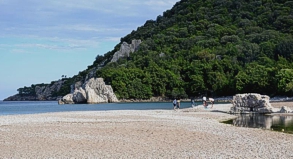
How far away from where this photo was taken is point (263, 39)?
144250 mm

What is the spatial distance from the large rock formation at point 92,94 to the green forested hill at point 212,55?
8.88 metres

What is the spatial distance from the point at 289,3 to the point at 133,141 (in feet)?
534

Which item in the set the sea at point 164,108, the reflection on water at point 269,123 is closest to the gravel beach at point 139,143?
the reflection on water at point 269,123

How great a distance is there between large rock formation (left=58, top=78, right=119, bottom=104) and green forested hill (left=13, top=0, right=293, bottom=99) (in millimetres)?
8880

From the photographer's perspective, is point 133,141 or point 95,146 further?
point 133,141

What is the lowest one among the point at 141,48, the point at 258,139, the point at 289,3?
the point at 258,139

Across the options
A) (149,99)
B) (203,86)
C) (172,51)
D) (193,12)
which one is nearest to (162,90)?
(149,99)

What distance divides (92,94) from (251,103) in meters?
71.1

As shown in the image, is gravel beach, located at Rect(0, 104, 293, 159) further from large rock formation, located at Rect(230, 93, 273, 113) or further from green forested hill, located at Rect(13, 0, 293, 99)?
green forested hill, located at Rect(13, 0, 293, 99)

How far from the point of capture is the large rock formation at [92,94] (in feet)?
368

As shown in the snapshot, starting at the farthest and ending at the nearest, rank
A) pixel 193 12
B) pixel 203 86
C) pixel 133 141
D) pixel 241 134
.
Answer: pixel 193 12 < pixel 203 86 < pixel 241 134 < pixel 133 141

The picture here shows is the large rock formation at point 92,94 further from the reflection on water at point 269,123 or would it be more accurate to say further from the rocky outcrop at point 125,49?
the reflection on water at point 269,123

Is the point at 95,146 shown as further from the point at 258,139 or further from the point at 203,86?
the point at 203,86

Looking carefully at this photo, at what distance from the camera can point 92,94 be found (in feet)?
368
